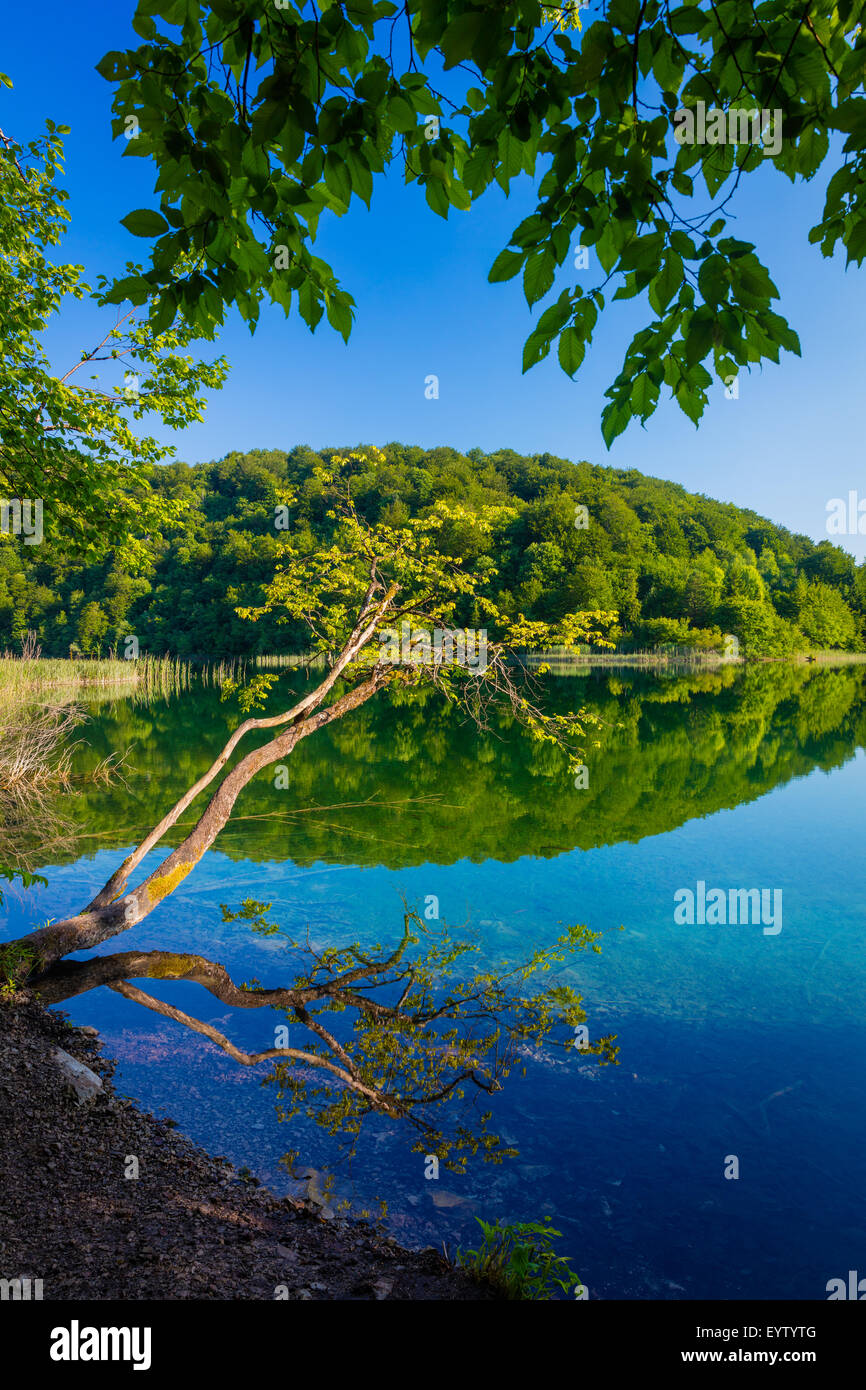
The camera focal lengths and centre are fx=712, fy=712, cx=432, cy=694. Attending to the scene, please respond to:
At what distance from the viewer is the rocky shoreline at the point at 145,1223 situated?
8.92ft

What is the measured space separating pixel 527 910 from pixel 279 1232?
5323 mm

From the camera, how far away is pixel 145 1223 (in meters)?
3.12

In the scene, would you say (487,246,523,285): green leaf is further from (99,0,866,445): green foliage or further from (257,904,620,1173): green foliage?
(257,904,620,1173): green foliage

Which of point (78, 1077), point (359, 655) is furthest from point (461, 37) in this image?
point (359, 655)

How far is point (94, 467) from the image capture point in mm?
8445

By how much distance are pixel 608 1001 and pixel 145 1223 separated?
13.8 ft

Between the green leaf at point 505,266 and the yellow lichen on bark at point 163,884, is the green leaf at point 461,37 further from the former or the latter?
the yellow lichen on bark at point 163,884

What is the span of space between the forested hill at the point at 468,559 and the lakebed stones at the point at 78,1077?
3728cm

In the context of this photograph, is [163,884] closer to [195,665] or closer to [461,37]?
[461,37]

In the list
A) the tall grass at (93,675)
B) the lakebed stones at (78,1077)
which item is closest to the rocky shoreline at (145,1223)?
the lakebed stones at (78,1077)

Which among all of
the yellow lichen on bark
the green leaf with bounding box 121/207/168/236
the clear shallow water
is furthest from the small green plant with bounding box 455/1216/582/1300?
the yellow lichen on bark

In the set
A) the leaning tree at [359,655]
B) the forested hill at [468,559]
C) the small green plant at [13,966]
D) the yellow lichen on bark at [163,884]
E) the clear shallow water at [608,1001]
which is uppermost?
the forested hill at [468,559]

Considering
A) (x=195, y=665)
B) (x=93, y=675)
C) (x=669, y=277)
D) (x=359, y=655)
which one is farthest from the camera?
(x=195, y=665)

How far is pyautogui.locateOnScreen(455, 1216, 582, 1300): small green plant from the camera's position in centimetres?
303
